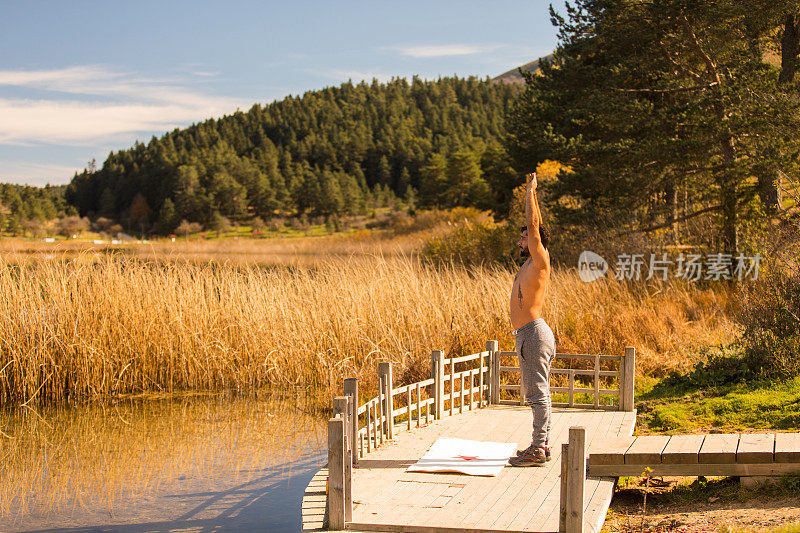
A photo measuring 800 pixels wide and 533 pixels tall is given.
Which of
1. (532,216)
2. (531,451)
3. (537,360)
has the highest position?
(532,216)

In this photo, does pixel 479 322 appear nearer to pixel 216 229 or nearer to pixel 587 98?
pixel 587 98

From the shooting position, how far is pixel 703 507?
→ 17.5ft

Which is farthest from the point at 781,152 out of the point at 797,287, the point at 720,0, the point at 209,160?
the point at 209,160

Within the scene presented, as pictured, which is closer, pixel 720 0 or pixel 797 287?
pixel 797 287

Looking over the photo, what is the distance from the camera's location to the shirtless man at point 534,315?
17.3 feet

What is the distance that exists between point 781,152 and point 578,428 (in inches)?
569

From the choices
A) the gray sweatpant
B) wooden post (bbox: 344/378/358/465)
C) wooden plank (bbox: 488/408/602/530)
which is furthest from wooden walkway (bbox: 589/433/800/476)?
wooden post (bbox: 344/378/358/465)

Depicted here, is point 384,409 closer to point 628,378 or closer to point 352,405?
point 352,405

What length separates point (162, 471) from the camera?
7637 millimetres

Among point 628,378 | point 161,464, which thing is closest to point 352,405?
point 628,378

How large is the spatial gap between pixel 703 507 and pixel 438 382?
8.53 feet

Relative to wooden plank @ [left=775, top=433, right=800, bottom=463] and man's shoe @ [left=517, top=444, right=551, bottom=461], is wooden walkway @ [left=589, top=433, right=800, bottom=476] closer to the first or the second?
wooden plank @ [left=775, top=433, right=800, bottom=463]

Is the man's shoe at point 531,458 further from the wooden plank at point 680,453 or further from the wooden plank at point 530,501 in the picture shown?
the wooden plank at point 680,453

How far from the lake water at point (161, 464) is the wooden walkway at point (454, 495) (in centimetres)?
106
